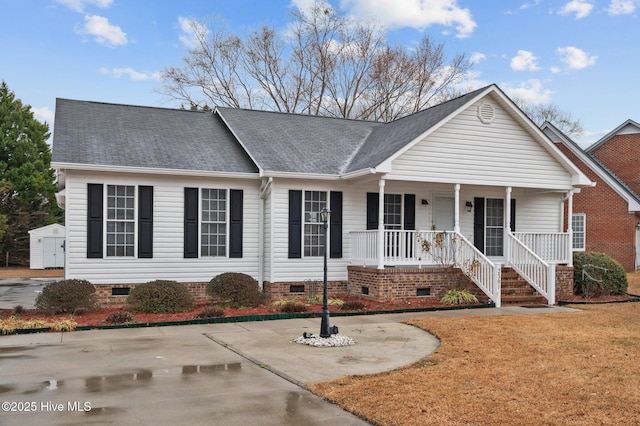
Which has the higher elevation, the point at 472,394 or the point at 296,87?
the point at 296,87

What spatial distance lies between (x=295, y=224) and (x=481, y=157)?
5585 mm

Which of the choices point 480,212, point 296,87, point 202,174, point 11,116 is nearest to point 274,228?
point 202,174

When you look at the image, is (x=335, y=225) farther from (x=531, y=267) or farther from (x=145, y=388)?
(x=145, y=388)

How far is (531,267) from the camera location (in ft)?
54.2

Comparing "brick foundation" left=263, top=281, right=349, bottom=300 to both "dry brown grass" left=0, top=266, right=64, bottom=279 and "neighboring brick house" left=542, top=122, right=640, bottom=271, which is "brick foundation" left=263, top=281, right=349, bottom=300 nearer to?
"dry brown grass" left=0, top=266, right=64, bottom=279

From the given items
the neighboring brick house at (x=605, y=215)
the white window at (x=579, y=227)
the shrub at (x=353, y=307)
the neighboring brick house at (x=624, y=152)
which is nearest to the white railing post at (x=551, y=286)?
the shrub at (x=353, y=307)

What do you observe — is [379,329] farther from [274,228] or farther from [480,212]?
[480,212]

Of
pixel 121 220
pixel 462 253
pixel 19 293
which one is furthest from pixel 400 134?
pixel 19 293

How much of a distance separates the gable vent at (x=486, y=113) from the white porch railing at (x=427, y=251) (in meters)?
3.37

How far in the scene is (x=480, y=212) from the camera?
18797 millimetres

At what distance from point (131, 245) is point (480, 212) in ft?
34.4

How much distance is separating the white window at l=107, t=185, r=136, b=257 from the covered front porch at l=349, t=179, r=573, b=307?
6077 millimetres

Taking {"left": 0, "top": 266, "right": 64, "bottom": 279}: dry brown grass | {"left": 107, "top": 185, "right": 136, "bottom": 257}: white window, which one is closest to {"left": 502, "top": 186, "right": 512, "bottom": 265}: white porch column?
{"left": 107, "top": 185, "right": 136, "bottom": 257}: white window

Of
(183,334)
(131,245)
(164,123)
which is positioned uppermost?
(164,123)
